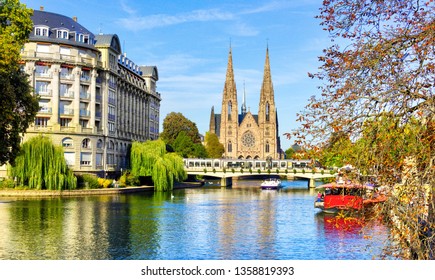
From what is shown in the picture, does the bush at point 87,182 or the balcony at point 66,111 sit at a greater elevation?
the balcony at point 66,111

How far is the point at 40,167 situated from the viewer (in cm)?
6531

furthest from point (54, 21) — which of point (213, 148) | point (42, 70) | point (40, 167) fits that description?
point (213, 148)

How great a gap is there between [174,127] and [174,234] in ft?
293

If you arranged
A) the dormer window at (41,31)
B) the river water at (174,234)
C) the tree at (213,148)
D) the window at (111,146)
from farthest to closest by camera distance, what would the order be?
the tree at (213,148)
the window at (111,146)
the dormer window at (41,31)
the river water at (174,234)

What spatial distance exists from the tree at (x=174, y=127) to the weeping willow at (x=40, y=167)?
57.6 meters

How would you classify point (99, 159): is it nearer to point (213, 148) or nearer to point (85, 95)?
point (85, 95)

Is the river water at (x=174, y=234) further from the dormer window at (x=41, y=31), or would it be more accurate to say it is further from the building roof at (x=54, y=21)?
the building roof at (x=54, y=21)

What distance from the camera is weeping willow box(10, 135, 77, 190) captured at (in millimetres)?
65312

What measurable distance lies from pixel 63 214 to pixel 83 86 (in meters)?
40.4

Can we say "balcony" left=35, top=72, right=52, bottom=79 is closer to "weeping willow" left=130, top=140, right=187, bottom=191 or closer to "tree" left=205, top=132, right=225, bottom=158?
"weeping willow" left=130, top=140, right=187, bottom=191

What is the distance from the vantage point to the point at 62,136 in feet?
260

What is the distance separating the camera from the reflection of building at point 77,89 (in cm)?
7925

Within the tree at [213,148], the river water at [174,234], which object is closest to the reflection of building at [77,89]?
the river water at [174,234]

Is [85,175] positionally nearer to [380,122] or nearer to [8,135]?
[8,135]
